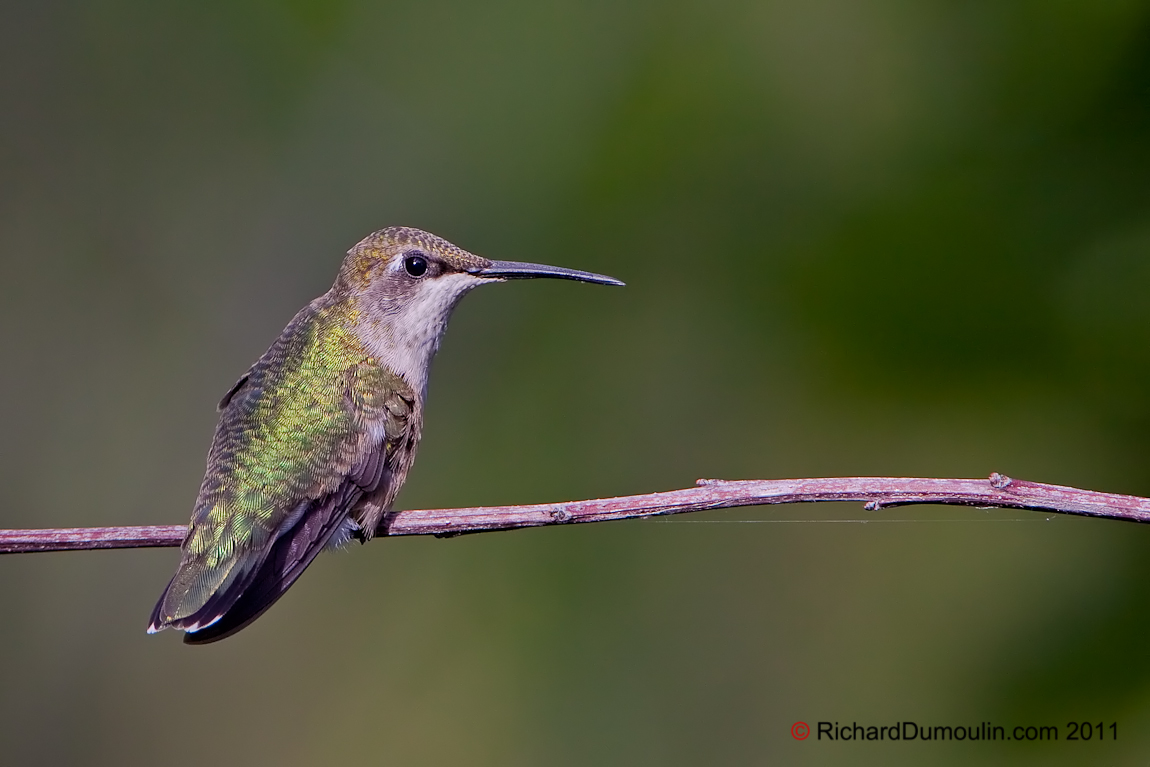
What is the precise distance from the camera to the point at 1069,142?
4.00 metres

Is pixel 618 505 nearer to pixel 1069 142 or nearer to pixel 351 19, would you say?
pixel 1069 142

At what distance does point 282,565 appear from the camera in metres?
2.76

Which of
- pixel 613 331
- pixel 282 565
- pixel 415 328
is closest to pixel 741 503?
pixel 282 565

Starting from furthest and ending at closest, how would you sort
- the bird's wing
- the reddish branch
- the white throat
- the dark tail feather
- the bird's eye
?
1. the bird's eye
2. the white throat
3. the bird's wing
4. the dark tail feather
5. the reddish branch

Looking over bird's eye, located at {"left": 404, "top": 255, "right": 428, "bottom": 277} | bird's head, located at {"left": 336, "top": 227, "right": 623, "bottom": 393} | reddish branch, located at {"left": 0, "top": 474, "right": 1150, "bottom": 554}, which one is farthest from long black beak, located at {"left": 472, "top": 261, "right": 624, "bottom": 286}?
reddish branch, located at {"left": 0, "top": 474, "right": 1150, "bottom": 554}

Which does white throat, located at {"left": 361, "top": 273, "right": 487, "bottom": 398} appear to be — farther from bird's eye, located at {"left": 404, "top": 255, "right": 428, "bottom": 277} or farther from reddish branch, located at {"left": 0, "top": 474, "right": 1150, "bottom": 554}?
reddish branch, located at {"left": 0, "top": 474, "right": 1150, "bottom": 554}

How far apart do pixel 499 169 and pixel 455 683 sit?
266 cm

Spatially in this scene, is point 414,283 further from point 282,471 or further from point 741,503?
point 741,503

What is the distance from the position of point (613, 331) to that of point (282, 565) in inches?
94.8

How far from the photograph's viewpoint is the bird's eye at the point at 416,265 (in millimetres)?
3520

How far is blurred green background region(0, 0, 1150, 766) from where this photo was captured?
381cm

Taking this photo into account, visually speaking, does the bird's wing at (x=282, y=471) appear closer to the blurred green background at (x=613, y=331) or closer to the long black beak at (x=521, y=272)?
the long black beak at (x=521, y=272)

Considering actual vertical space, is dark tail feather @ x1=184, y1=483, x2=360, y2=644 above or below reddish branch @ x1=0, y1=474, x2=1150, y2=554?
below

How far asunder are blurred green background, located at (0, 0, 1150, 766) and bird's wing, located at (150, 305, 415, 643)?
4.57ft
